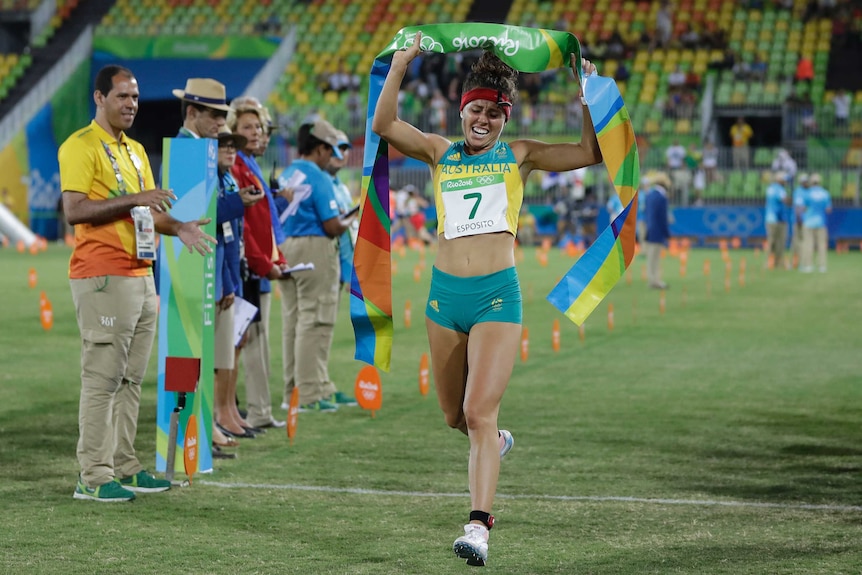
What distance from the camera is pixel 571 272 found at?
20.2ft

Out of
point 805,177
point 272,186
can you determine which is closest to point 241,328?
point 272,186

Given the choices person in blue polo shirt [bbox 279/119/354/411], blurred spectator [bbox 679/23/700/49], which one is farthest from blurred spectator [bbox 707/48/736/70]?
person in blue polo shirt [bbox 279/119/354/411]

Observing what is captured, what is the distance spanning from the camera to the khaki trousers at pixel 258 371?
376 inches

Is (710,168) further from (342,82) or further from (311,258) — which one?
(311,258)

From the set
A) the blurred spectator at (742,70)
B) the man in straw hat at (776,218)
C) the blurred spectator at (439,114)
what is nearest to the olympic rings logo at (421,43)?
the man in straw hat at (776,218)

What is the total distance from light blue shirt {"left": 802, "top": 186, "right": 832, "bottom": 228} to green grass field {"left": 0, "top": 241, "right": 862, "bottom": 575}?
1264 cm

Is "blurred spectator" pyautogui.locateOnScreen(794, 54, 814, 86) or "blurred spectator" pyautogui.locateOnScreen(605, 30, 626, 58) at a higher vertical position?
"blurred spectator" pyautogui.locateOnScreen(605, 30, 626, 58)

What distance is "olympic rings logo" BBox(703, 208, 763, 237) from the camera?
1398 inches

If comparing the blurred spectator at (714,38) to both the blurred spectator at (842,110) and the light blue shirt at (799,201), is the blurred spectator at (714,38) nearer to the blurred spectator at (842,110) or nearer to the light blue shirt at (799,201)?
the blurred spectator at (842,110)

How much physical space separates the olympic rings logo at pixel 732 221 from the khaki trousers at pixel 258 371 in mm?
27569

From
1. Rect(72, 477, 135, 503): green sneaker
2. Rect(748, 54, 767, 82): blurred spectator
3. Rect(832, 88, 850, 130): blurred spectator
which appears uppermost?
Rect(748, 54, 767, 82): blurred spectator

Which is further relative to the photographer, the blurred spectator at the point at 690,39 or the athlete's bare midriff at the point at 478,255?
the blurred spectator at the point at 690,39

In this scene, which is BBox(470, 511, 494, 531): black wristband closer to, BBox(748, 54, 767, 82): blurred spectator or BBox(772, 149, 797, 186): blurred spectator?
BBox(772, 149, 797, 186): blurred spectator

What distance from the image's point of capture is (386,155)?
6434 mm
